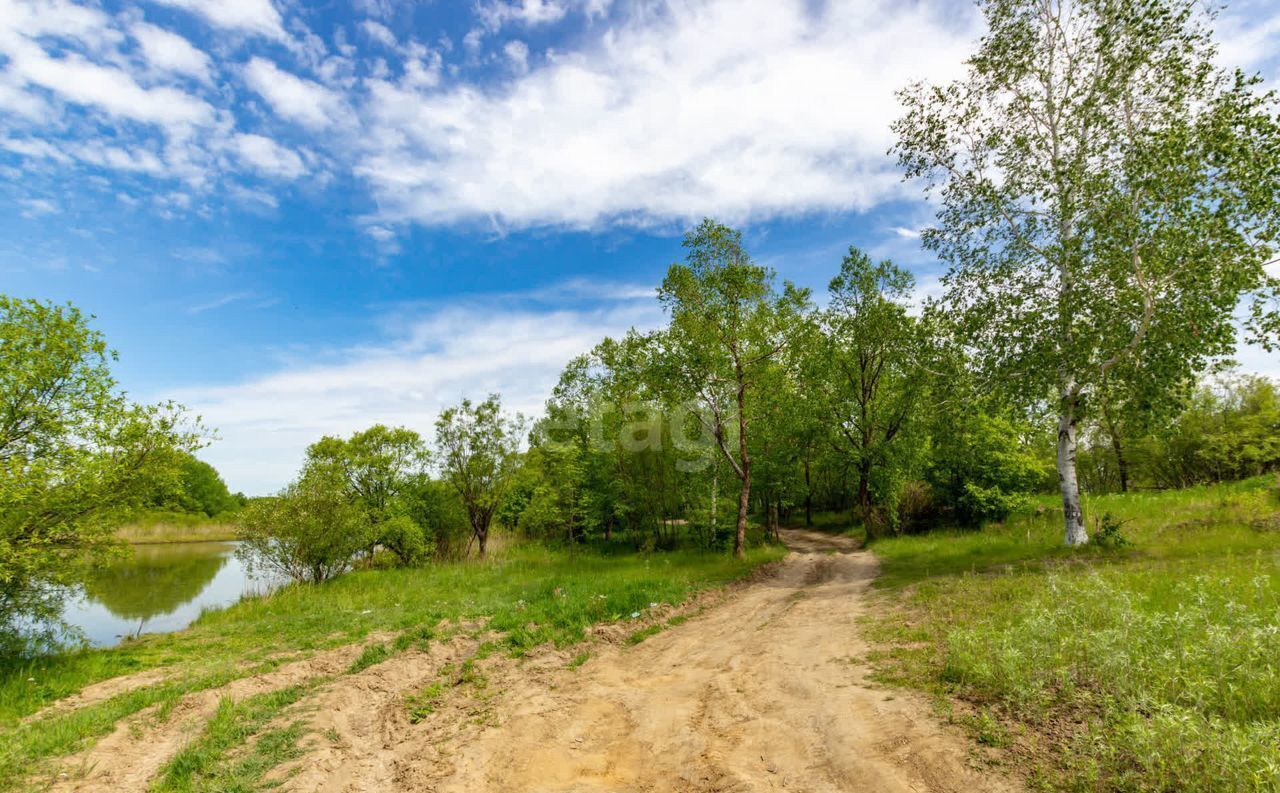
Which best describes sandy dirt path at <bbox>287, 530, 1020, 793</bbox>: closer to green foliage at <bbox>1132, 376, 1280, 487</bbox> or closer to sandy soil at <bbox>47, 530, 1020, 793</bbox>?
sandy soil at <bbox>47, 530, 1020, 793</bbox>

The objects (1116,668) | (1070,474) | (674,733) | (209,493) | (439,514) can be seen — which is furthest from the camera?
(209,493)

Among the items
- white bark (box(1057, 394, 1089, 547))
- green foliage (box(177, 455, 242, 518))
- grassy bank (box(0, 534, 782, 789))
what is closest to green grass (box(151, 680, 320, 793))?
grassy bank (box(0, 534, 782, 789))

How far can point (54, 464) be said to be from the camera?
10586 mm

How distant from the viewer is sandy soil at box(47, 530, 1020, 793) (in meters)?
5.02

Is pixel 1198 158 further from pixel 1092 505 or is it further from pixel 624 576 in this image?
pixel 624 576

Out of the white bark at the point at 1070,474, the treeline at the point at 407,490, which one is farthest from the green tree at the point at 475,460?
the white bark at the point at 1070,474

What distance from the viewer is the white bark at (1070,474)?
49.9 ft

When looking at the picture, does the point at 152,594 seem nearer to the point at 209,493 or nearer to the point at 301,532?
the point at 301,532

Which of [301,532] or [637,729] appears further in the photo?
[301,532]

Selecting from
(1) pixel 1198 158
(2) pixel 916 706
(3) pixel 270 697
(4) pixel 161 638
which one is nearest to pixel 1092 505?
(1) pixel 1198 158

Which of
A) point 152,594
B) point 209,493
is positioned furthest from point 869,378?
point 209,493

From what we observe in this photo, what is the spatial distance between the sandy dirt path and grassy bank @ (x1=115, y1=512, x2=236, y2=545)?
45470 mm

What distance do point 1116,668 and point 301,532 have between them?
23.6 m

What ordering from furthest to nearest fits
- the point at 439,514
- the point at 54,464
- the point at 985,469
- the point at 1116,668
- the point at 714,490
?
1. the point at 439,514
2. the point at 714,490
3. the point at 985,469
4. the point at 54,464
5. the point at 1116,668
